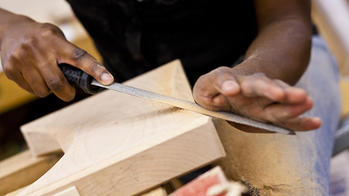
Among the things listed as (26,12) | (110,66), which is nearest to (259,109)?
(110,66)

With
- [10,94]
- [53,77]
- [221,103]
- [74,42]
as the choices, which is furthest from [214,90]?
[10,94]

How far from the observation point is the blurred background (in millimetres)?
1150

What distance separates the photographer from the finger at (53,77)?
733 mm

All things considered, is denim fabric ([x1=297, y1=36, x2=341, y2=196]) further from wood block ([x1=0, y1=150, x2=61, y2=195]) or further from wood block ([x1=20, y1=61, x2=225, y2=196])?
wood block ([x1=0, y1=150, x2=61, y2=195])

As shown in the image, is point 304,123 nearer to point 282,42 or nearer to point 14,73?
point 282,42

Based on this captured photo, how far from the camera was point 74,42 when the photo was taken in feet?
6.08

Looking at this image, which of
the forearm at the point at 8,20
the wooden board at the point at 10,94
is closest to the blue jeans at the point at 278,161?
the forearm at the point at 8,20

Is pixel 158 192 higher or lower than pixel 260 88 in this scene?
lower

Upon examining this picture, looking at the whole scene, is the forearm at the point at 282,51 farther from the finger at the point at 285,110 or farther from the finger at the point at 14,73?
the finger at the point at 14,73

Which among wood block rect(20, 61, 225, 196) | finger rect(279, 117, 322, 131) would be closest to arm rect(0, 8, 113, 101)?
wood block rect(20, 61, 225, 196)

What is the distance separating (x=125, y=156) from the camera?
0.55 m

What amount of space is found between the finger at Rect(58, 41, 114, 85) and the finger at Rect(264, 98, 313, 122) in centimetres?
28

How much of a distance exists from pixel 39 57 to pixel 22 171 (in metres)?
0.22

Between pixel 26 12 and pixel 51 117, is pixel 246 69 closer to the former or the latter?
pixel 51 117
